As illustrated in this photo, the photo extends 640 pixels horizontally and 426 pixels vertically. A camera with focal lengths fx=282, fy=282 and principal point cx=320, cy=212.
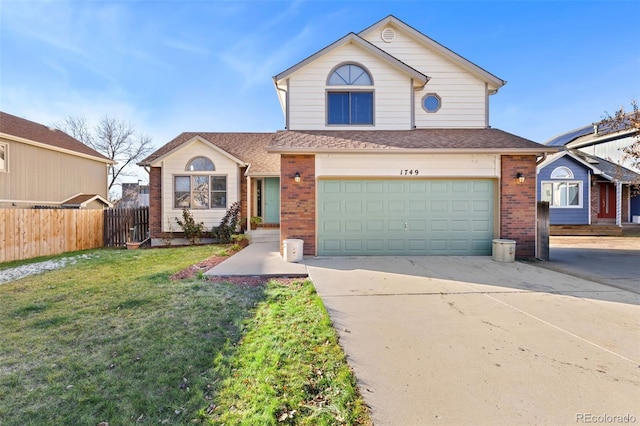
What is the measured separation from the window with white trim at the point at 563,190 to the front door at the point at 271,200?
1598cm

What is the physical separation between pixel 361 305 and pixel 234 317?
6.72ft

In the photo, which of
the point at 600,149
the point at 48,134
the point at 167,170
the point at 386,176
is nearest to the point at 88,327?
the point at 386,176

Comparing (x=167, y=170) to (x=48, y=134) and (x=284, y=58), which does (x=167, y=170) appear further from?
(x=48, y=134)

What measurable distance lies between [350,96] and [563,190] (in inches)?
630

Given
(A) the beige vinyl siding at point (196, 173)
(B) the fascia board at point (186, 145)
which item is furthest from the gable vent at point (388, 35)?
(A) the beige vinyl siding at point (196, 173)

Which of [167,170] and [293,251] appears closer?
[293,251]

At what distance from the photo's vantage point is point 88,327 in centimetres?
396

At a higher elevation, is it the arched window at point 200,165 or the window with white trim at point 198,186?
the arched window at point 200,165

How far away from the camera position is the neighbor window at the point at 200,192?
13.0m

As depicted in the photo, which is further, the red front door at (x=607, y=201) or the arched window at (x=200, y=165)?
the red front door at (x=607, y=201)

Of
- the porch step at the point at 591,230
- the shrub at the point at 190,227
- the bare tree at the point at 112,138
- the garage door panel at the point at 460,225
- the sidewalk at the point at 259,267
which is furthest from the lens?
the bare tree at the point at 112,138

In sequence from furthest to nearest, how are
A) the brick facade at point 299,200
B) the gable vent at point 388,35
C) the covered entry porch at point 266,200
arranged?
1. the covered entry porch at point 266,200
2. the gable vent at point 388,35
3. the brick facade at point 299,200

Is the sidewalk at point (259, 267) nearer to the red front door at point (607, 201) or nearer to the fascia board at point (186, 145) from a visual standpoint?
the fascia board at point (186, 145)

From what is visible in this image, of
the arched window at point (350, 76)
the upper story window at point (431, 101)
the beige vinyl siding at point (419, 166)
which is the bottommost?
the beige vinyl siding at point (419, 166)
